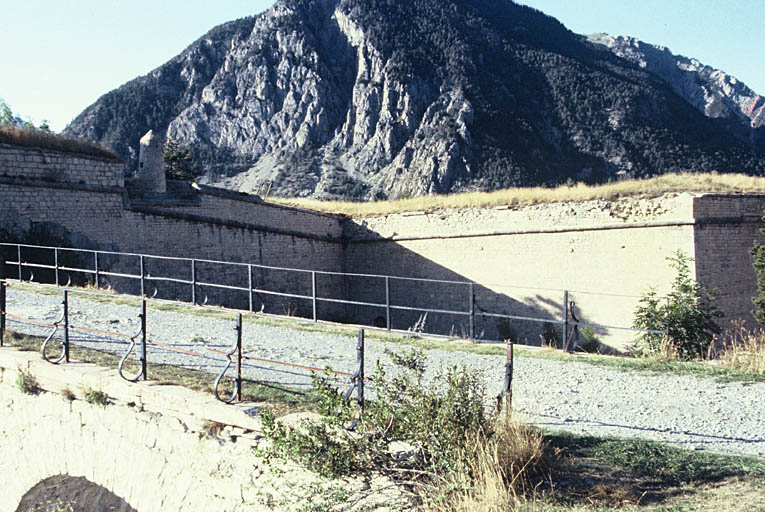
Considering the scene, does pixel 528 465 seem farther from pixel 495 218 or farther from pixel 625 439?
pixel 495 218

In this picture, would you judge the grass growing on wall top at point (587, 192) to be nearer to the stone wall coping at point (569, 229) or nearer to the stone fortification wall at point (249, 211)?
the stone wall coping at point (569, 229)

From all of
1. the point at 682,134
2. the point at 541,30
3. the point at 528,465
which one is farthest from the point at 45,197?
the point at 541,30

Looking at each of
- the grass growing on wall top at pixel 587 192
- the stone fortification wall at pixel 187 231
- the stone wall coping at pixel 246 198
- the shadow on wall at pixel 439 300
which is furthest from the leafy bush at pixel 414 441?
the stone wall coping at pixel 246 198

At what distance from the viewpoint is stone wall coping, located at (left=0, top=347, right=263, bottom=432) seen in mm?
5137

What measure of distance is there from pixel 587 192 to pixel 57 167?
48.1ft

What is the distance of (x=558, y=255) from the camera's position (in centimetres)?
1747

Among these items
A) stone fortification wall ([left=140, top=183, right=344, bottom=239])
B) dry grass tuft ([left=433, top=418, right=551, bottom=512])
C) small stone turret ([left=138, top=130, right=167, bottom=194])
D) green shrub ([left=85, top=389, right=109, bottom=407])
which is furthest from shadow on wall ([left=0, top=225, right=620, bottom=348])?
dry grass tuft ([left=433, top=418, right=551, bottom=512])

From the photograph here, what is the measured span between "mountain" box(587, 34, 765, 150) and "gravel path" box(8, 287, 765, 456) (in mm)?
104701

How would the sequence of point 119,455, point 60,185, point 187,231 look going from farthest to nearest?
1. point 187,231
2. point 60,185
3. point 119,455

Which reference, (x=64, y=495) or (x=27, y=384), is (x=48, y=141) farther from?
(x=64, y=495)

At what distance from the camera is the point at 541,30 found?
325ft

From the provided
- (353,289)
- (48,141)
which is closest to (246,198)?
(353,289)

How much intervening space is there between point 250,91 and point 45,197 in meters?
86.6

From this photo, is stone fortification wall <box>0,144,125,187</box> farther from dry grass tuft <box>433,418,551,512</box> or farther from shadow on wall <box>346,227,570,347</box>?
dry grass tuft <box>433,418,551,512</box>
